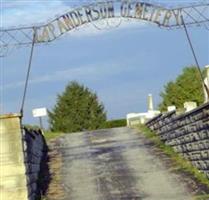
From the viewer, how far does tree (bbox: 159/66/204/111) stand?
4928 centimetres

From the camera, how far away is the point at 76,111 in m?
49.8

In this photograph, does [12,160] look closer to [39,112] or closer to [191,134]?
[191,134]

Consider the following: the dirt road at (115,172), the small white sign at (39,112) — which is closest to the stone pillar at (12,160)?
the dirt road at (115,172)

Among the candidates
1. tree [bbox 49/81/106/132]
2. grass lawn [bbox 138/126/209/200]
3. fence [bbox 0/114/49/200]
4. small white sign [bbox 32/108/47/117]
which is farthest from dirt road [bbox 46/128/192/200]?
tree [bbox 49/81/106/132]

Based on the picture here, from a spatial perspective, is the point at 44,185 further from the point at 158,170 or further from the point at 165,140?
the point at 165,140

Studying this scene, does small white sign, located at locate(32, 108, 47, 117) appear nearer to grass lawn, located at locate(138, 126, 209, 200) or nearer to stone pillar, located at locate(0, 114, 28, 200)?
grass lawn, located at locate(138, 126, 209, 200)

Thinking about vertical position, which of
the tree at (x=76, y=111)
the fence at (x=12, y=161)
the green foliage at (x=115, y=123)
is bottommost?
the fence at (x=12, y=161)

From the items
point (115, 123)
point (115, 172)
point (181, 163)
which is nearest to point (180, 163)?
point (181, 163)

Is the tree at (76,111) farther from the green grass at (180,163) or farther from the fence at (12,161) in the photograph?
the fence at (12,161)

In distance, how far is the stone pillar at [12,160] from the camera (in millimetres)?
12844

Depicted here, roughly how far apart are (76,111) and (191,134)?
1309 inches

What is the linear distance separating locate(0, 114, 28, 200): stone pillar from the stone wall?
3864mm

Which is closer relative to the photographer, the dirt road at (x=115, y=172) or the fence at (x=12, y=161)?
the fence at (x=12, y=161)

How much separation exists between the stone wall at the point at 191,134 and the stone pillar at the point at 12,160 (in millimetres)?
3864
